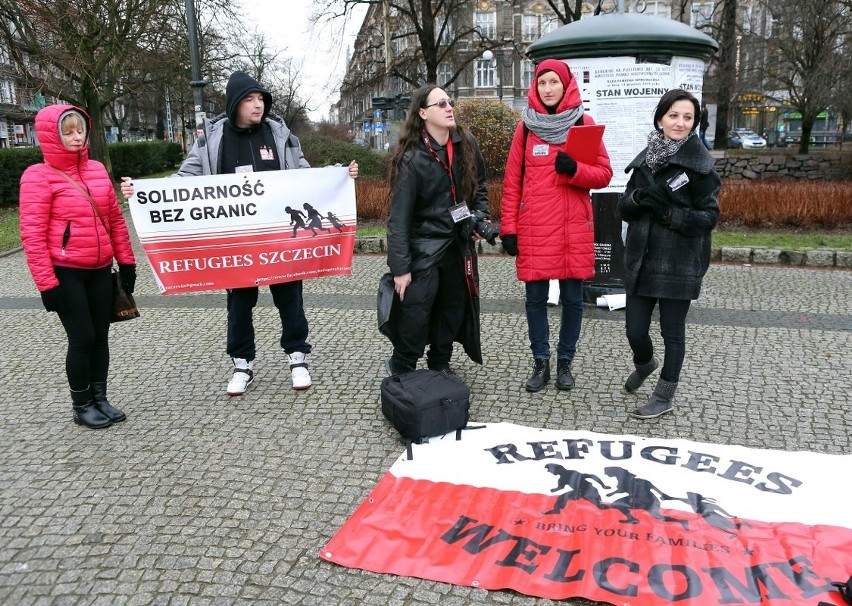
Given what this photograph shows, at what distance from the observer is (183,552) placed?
313cm

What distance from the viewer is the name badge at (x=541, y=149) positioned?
4691 mm

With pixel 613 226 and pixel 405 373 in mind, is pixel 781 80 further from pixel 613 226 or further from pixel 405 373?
pixel 405 373

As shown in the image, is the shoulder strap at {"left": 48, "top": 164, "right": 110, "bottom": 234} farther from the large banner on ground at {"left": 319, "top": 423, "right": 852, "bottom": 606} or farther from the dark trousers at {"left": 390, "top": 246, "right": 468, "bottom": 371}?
the large banner on ground at {"left": 319, "top": 423, "right": 852, "bottom": 606}

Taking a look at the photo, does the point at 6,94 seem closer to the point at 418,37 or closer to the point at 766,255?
the point at 418,37

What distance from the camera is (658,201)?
13.5ft

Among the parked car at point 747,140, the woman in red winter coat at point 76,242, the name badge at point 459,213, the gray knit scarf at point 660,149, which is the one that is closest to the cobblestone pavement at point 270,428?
the woman in red winter coat at point 76,242

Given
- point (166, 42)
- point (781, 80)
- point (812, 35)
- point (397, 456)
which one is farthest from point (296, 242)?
point (781, 80)

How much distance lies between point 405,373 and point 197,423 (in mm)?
1347

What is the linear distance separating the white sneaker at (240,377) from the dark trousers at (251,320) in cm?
4

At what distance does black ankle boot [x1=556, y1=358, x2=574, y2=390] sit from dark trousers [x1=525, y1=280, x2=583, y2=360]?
4 cm

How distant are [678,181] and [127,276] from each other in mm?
3367

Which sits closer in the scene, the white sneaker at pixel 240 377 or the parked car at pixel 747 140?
the white sneaker at pixel 240 377

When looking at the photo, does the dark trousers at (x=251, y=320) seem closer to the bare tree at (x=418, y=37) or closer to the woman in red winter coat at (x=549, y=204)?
the woman in red winter coat at (x=549, y=204)

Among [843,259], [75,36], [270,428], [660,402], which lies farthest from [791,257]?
[75,36]
